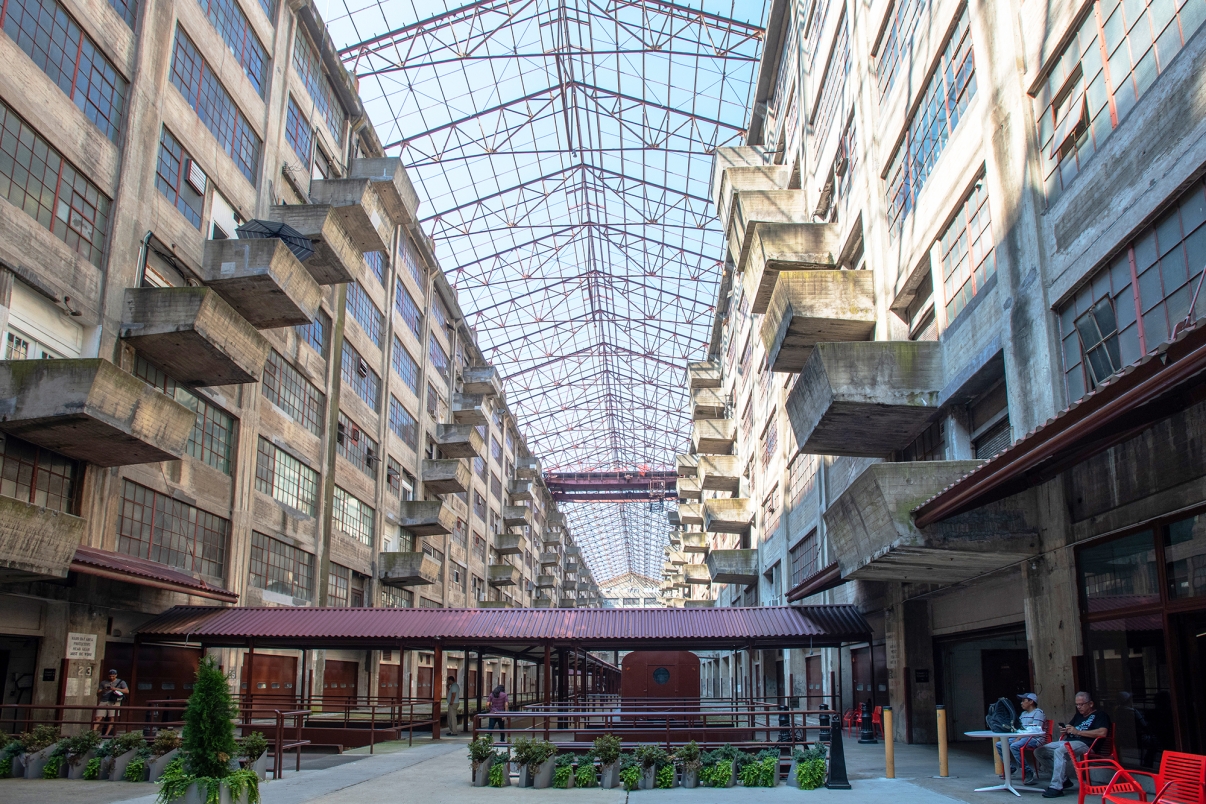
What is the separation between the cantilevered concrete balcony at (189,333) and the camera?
20.9 m

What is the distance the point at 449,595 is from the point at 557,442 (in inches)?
1499

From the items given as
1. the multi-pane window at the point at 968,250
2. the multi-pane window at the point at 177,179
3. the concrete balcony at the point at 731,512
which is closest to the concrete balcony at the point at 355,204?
the multi-pane window at the point at 177,179

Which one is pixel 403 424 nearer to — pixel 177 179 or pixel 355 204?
pixel 355 204

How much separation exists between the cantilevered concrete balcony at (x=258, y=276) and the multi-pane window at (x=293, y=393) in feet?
9.67

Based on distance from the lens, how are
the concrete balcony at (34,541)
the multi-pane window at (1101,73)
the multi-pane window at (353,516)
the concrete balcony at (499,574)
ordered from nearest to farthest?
1. the multi-pane window at (1101,73)
2. the concrete balcony at (34,541)
3. the multi-pane window at (353,516)
4. the concrete balcony at (499,574)

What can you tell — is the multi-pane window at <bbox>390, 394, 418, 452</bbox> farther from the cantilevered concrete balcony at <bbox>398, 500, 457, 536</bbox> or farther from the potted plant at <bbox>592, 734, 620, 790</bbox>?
the potted plant at <bbox>592, 734, 620, 790</bbox>

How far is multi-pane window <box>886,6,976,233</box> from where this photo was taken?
54.7ft

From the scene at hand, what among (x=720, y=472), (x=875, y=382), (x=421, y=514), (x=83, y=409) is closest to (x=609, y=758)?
(x=875, y=382)

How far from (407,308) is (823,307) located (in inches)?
1087

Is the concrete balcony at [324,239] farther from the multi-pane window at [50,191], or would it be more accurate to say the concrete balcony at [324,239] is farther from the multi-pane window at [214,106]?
the multi-pane window at [50,191]

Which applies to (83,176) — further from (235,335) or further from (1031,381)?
(1031,381)

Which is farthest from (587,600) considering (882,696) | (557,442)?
(882,696)

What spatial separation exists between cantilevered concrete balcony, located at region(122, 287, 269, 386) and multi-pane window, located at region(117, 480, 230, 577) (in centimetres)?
322

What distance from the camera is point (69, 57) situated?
19281 mm
